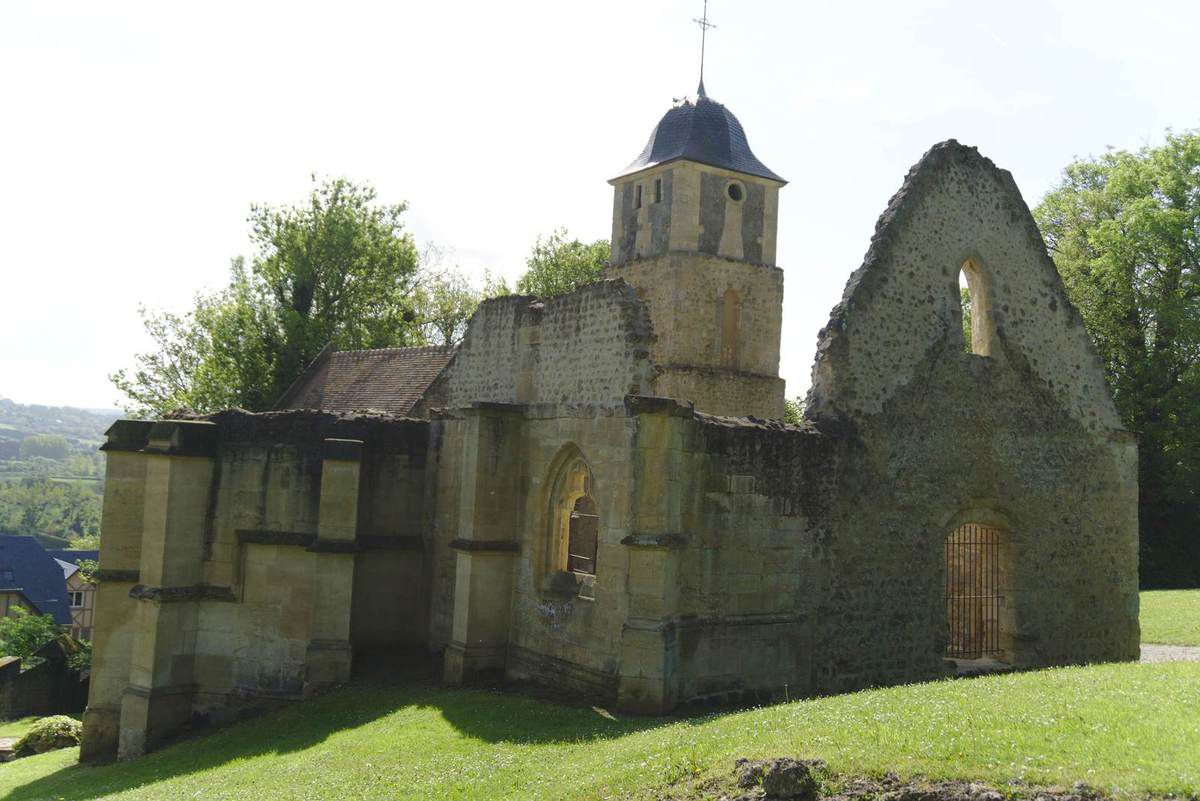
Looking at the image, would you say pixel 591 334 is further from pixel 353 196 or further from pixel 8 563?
pixel 8 563

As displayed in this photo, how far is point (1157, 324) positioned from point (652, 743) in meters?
27.0

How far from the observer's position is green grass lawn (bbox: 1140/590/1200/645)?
19.4 metres

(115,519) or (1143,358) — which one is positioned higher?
(1143,358)

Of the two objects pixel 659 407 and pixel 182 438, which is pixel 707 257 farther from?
pixel 659 407

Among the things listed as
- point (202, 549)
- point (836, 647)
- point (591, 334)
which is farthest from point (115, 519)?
point (836, 647)

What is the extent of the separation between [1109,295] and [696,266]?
1321 cm

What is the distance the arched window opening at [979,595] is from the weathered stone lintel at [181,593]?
11.4 meters

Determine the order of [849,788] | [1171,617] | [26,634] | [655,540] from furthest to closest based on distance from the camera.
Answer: [26,634] < [1171,617] < [655,540] < [849,788]

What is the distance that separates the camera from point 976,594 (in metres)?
16.0

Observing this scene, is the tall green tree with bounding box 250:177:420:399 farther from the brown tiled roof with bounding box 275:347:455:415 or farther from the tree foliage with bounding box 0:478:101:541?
the tree foliage with bounding box 0:478:101:541

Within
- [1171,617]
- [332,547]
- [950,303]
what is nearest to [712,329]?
[1171,617]

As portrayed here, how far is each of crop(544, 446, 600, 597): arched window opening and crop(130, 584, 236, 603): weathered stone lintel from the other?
5.48 metres

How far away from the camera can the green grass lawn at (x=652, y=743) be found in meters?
7.62

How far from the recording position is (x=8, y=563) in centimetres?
5444
